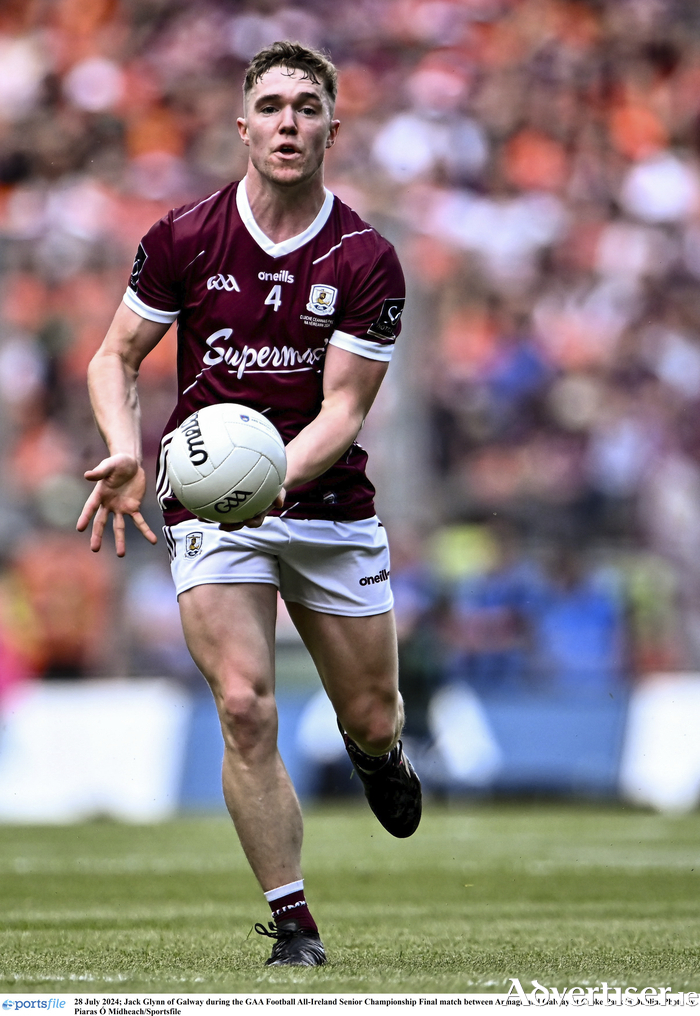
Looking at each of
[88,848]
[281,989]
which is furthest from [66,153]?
[281,989]

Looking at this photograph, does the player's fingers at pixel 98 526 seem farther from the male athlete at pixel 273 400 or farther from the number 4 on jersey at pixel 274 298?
the number 4 on jersey at pixel 274 298

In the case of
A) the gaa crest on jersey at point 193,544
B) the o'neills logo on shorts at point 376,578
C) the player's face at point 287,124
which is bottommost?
the o'neills logo on shorts at point 376,578

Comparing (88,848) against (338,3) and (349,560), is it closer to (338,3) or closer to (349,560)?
(349,560)

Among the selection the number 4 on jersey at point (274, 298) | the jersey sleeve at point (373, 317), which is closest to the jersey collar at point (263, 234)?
the number 4 on jersey at point (274, 298)

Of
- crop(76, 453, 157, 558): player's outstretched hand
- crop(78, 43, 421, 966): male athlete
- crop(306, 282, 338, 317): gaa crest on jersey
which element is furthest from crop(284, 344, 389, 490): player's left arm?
crop(76, 453, 157, 558): player's outstretched hand

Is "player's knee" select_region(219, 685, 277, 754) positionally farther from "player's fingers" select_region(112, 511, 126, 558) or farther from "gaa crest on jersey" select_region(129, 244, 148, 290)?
"gaa crest on jersey" select_region(129, 244, 148, 290)

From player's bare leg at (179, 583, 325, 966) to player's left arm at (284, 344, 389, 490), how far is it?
0.51 meters

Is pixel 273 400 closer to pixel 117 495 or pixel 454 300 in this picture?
pixel 117 495

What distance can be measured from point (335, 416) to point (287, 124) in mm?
958

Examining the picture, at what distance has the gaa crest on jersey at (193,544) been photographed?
17.1 ft

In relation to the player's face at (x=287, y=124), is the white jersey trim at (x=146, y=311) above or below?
below

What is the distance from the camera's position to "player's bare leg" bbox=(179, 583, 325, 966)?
4.88 metres

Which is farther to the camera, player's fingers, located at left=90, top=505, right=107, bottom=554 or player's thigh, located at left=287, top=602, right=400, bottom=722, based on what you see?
player's thigh, located at left=287, top=602, right=400, bottom=722

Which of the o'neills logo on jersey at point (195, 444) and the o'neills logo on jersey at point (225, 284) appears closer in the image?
the o'neills logo on jersey at point (195, 444)
